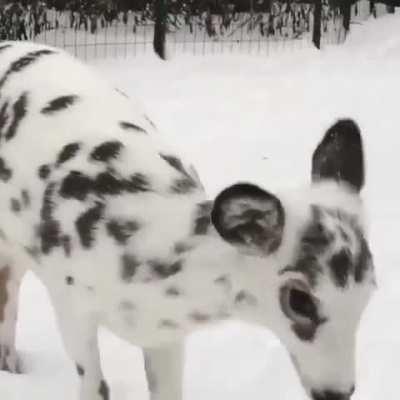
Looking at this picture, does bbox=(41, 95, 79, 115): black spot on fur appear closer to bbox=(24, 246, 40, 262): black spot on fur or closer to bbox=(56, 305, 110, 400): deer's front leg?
bbox=(24, 246, 40, 262): black spot on fur

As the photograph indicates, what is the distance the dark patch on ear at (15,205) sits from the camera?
2717 millimetres

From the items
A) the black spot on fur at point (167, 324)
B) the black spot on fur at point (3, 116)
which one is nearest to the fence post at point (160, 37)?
the black spot on fur at point (3, 116)

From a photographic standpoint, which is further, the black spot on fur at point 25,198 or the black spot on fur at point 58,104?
the black spot on fur at point 58,104

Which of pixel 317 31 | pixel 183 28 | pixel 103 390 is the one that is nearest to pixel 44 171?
pixel 103 390

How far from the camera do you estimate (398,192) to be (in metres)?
5.21

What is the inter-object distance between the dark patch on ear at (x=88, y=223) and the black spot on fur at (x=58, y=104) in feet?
1.24

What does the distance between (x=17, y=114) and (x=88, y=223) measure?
0.46 meters

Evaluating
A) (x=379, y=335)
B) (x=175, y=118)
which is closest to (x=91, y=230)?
(x=379, y=335)

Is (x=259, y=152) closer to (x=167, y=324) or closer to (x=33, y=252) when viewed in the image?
(x=33, y=252)

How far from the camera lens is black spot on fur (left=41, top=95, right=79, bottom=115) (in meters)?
2.80

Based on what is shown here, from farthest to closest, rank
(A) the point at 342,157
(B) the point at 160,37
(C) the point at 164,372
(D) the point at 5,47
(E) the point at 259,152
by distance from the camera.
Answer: (B) the point at 160,37
(E) the point at 259,152
(D) the point at 5,47
(C) the point at 164,372
(A) the point at 342,157

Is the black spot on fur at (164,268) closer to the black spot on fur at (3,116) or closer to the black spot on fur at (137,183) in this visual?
the black spot on fur at (137,183)

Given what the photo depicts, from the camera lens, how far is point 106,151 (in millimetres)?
2639

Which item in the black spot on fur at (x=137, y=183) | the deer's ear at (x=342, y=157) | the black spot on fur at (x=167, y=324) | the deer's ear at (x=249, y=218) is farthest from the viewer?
the black spot on fur at (x=137, y=183)
